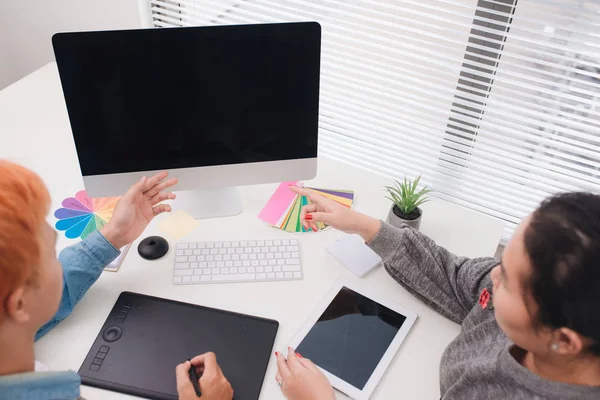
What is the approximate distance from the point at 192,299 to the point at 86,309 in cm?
21

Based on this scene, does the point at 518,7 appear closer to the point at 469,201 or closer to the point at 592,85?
the point at 592,85

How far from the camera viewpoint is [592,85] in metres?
1.34

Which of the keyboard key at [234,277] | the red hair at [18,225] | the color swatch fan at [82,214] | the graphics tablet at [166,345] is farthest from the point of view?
the color swatch fan at [82,214]

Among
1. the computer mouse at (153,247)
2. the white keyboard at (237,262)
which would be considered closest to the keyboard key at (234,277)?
the white keyboard at (237,262)

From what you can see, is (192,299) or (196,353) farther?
(192,299)

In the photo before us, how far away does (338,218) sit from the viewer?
1144mm

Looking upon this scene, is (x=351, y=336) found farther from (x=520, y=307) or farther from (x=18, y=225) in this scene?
(x=18, y=225)

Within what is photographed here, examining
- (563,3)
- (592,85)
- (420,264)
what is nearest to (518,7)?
(563,3)

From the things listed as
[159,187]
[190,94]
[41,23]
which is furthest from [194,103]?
[41,23]

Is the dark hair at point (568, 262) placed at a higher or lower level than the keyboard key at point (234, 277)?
higher

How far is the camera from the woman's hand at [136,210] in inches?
43.6

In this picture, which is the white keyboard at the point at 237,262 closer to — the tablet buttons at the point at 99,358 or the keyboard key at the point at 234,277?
the keyboard key at the point at 234,277

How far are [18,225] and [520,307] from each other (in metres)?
0.68

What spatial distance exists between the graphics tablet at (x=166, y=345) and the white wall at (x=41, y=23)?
1.33 meters
